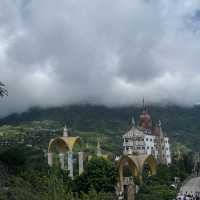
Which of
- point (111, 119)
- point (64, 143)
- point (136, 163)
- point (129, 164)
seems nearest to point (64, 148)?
point (64, 143)

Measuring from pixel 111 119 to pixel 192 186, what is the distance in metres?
110

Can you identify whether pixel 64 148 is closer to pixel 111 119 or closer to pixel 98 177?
pixel 98 177

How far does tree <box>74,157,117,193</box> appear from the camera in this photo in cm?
3955

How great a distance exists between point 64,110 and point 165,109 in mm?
39110

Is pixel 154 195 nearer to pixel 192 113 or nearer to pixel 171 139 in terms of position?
pixel 171 139

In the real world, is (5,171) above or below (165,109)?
below

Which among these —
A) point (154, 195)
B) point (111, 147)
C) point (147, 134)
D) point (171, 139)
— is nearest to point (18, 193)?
point (154, 195)

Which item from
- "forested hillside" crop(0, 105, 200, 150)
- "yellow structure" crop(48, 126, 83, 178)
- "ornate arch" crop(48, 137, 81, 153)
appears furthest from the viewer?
"forested hillside" crop(0, 105, 200, 150)

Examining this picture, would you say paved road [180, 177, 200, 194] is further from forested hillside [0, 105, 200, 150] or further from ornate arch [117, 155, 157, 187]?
forested hillside [0, 105, 200, 150]

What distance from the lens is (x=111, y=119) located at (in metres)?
152

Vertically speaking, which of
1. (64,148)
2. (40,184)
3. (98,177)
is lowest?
(40,184)

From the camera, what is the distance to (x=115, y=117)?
527 ft

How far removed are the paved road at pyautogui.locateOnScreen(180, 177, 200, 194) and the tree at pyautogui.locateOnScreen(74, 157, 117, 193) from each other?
625cm

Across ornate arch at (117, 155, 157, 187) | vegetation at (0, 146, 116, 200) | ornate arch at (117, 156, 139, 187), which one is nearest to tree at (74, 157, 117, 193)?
vegetation at (0, 146, 116, 200)
